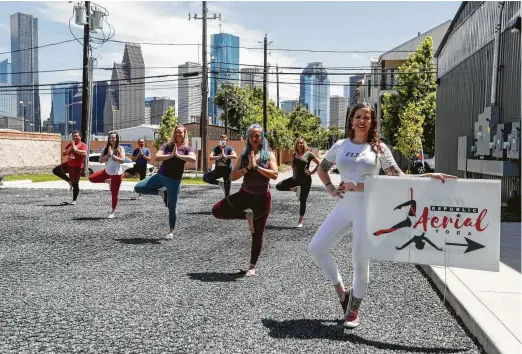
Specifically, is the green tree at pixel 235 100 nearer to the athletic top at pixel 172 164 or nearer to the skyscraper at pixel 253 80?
the skyscraper at pixel 253 80

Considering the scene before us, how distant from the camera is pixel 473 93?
66.0 ft

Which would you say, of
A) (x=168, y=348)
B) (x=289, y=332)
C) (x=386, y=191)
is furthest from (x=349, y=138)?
(x=168, y=348)

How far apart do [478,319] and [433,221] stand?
90 cm

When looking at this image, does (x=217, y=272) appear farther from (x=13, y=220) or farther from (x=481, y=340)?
(x=13, y=220)

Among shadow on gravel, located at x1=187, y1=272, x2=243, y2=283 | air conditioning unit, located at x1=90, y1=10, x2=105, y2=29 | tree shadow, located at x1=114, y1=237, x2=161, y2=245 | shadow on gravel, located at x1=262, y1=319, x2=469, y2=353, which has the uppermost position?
air conditioning unit, located at x1=90, y1=10, x2=105, y2=29

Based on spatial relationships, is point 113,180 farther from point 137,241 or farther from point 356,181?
point 356,181

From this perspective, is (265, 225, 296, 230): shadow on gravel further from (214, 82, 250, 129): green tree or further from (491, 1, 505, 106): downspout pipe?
(214, 82, 250, 129): green tree

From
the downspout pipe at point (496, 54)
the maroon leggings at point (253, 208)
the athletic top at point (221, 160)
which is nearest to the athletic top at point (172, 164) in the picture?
the maroon leggings at point (253, 208)

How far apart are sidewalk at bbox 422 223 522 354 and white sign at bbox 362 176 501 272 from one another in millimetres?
480

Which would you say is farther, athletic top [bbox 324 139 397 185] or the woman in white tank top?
the woman in white tank top

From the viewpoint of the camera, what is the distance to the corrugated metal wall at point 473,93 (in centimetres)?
1534

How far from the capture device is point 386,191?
460 cm

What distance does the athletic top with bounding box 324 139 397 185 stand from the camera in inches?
178

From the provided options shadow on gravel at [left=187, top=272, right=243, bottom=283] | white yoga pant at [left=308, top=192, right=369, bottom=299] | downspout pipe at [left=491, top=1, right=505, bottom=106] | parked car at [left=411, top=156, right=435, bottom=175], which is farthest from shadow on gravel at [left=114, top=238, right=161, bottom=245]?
parked car at [left=411, top=156, right=435, bottom=175]
